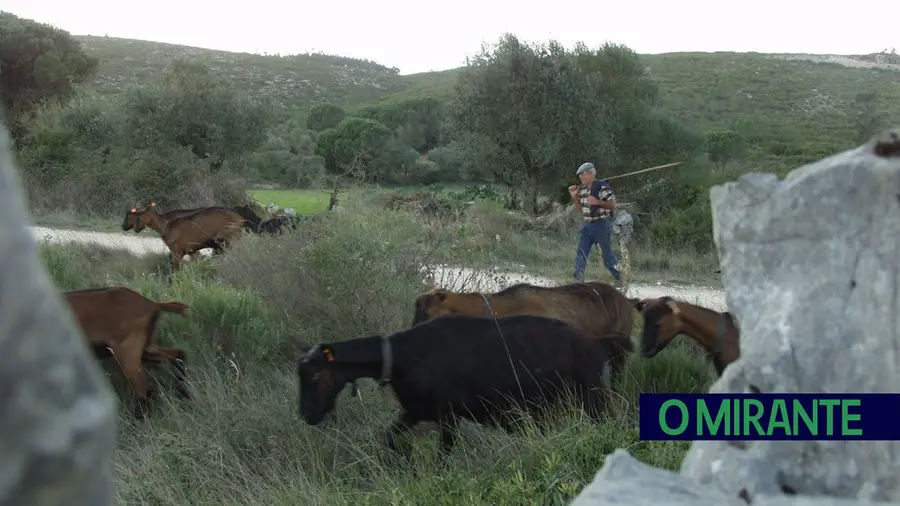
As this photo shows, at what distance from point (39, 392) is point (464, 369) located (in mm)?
5135

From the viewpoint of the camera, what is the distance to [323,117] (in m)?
52.8

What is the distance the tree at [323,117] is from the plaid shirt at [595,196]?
41.0 meters

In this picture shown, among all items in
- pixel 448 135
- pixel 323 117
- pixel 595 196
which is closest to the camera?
pixel 595 196

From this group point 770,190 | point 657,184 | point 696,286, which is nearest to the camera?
point 770,190

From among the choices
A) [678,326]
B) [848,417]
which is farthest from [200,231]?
[848,417]

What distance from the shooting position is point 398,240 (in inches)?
364

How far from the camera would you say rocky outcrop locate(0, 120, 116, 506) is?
2.34 ft

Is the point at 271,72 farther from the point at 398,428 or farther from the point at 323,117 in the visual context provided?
the point at 398,428

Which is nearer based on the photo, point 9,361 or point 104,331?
point 9,361

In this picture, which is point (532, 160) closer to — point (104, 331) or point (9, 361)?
point (104, 331)

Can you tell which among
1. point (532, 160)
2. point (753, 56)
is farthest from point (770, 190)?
point (753, 56)

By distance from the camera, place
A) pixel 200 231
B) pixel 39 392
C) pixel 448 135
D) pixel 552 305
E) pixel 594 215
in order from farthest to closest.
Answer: pixel 448 135 < pixel 200 231 < pixel 594 215 < pixel 552 305 < pixel 39 392

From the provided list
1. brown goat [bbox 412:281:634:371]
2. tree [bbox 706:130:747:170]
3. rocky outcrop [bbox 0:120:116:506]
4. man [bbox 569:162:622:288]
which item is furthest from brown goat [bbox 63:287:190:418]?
tree [bbox 706:130:747:170]

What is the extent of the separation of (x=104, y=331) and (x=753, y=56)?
245ft
